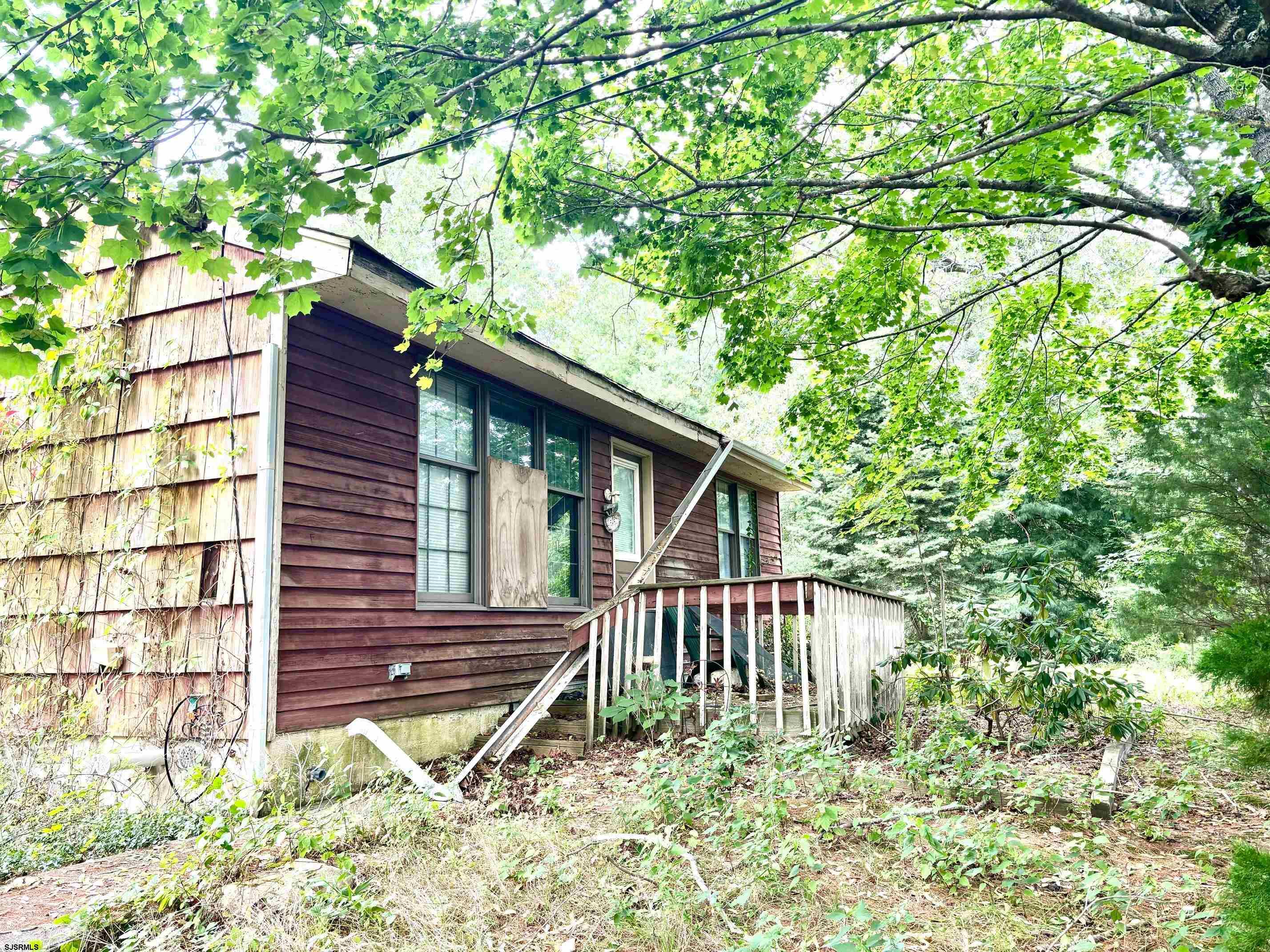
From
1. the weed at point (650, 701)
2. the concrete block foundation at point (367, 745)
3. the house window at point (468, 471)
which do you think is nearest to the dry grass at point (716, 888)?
the weed at point (650, 701)

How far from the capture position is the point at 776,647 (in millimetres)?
5797

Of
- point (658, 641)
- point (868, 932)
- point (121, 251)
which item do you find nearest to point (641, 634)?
point (658, 641)

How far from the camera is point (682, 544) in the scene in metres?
11.1

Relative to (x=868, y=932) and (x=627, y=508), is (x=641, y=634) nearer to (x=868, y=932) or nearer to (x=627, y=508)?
(x=627, y=508)

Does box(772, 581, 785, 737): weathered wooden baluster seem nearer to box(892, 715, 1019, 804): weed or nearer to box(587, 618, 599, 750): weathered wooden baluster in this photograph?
box(892, 715, 1019, 804): weed

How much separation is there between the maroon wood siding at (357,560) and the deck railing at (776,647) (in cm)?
115

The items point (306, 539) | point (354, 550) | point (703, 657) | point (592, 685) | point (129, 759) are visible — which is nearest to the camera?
point (129, 759)

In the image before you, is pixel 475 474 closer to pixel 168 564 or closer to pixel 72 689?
pixel 168 564

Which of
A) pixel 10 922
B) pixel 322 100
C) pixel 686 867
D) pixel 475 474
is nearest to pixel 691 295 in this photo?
pixel 475 474

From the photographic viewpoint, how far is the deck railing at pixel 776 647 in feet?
19.9

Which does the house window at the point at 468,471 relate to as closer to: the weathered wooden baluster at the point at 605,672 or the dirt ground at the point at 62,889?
the weathered wooden baluster at the point at 605,672

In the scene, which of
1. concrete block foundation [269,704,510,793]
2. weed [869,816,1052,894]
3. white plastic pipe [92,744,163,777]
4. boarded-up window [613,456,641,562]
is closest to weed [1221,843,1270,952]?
weed [869,816,1052,894]

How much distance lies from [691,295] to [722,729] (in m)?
2.95

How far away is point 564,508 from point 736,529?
5.10 metres
